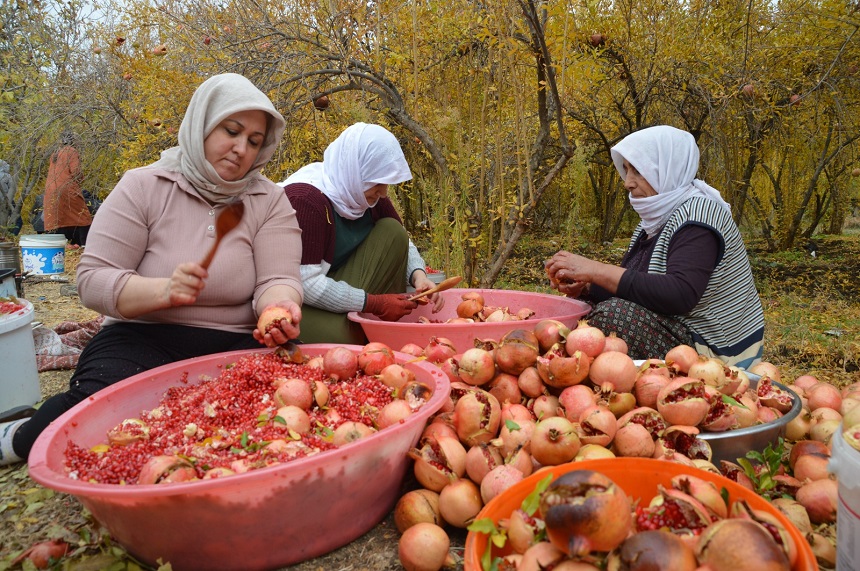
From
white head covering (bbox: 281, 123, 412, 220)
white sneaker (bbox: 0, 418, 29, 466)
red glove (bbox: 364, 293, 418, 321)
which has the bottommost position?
white sneaker (bbox: 0, 418, 29, 466)

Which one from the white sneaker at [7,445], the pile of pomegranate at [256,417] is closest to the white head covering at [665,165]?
the pile of pomegranate at [256,417]

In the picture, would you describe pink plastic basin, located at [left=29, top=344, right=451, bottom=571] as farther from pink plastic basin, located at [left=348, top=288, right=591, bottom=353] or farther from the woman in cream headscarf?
pink plastic basin, located at [left=348, top=288, right=591, bottom=353]

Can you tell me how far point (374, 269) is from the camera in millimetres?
3195

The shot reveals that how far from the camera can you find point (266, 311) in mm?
2090

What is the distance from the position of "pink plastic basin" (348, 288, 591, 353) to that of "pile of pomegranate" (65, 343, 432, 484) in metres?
0.44

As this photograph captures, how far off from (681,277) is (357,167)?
5.18 ft

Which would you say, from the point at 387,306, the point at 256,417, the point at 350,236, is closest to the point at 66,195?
the point at 350,236

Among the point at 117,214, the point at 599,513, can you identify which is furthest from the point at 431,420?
the point at 117,214

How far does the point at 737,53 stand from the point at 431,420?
5.43 meters

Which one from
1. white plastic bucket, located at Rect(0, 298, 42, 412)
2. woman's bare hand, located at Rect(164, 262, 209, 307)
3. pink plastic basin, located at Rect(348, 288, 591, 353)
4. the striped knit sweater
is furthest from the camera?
white plastic bucket, located at Rect(0, 298, 42, 412)

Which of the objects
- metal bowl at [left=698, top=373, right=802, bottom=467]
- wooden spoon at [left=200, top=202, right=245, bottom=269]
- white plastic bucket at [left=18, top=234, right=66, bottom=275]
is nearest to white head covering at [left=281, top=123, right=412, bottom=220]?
wooden spoon at [left=200, top=202, right=245, bottom=269]

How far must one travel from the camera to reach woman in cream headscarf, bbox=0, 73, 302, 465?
81.8 inches

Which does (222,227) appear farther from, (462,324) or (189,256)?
(462,324)

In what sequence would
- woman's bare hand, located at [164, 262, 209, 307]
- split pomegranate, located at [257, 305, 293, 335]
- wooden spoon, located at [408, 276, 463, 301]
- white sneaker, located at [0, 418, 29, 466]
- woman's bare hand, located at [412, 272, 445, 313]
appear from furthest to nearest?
woman's bare hand, located at [412, 272, 445, 313] → wooden spoon, located at [408, 276, 463, 301] → white sneaker, located at [0, 418, 29, 466] → split pomegranate, located at [257, 305, 293, 335] → woman's bare hand, located at [164, 262, 209, 307]
